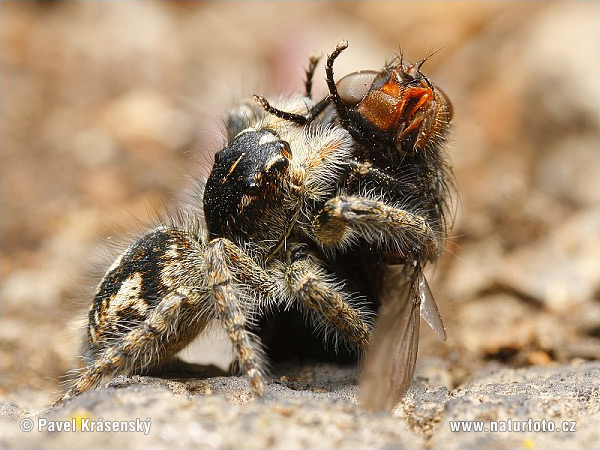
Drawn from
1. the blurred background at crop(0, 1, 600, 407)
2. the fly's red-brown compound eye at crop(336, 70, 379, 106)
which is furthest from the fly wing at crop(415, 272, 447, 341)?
the fly's red-brown compound eye at crop(336, 70, 379, 106)

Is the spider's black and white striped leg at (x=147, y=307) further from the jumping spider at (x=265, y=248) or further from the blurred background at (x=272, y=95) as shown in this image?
the blurred background at (x=272, y=95)

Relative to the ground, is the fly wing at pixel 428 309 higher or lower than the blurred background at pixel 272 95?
lower

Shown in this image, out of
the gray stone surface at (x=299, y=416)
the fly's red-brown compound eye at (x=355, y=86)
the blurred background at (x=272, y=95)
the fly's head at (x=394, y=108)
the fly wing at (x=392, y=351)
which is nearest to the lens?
the gray stone surface at (x=299, y=416)

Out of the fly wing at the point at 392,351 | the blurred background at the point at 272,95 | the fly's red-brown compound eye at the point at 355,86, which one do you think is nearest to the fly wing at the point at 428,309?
the fly wing at the point at 392,351

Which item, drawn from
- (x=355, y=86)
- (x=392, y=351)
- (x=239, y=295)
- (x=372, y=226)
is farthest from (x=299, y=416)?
(x=355, y=86)

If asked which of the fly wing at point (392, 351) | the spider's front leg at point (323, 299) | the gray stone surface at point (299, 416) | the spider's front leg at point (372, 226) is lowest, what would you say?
the gray stone surface at point (299, 416)

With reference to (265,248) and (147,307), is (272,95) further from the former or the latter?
(147,307)
